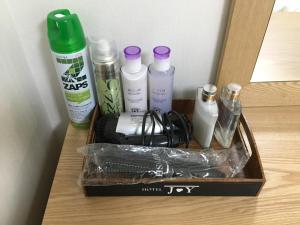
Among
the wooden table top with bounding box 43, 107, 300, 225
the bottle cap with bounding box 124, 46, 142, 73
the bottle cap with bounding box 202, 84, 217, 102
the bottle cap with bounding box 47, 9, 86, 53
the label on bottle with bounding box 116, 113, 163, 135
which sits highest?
the bottle cap with bounding box 47, 9, 86, 53

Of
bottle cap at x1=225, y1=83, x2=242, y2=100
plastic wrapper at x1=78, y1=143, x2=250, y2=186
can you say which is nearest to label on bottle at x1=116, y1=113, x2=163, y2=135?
plastic wrapper at x1=78, y1=143, x2=250, y2=186

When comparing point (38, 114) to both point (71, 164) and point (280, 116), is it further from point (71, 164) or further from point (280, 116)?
point (280, 116)

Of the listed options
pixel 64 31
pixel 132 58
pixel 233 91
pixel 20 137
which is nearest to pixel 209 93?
pixel 233 91

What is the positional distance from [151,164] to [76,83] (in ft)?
0.66

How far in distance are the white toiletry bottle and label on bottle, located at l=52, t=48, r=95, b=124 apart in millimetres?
211

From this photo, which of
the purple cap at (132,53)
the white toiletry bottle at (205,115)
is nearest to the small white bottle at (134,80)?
the purple cap at (132,53)

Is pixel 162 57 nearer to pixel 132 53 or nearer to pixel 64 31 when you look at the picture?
pixel 132 53

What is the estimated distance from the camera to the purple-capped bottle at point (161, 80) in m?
0.48

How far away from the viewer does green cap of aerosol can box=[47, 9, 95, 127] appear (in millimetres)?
436

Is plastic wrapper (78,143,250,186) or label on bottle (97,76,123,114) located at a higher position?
label on bottle (97,76,123,114)

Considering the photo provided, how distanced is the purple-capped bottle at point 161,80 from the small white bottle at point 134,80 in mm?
16

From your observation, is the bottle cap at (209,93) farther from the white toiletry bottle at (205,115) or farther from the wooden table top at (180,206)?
the wooden table top at (180,206)

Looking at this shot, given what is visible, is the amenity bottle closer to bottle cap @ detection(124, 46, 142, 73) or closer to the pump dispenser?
bottle cap @ detection(124, 46, 142, 73)

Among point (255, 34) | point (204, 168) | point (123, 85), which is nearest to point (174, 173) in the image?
point (204, 168)
